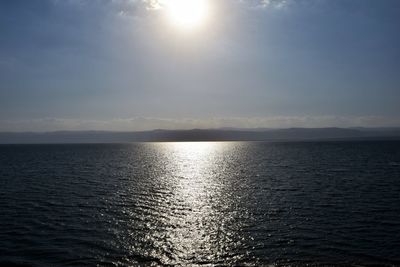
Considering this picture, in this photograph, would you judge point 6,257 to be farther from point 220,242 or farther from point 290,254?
point 290,254

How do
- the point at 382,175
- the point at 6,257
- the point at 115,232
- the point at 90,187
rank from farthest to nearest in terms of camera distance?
the point at 382,175 < the point at 90,187 < the point at 115,232 < the point at 6,257

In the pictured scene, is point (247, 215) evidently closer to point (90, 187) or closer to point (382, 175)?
point (90, 187)

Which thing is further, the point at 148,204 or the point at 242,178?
the point at 242,178

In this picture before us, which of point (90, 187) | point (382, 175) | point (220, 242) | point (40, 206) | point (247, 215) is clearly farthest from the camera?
point (382, 175)

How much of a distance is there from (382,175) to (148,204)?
55170 mm

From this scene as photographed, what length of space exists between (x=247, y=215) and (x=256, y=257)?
1378 cm

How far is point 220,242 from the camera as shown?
31656mm

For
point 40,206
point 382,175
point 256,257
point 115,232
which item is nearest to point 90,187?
point 40,206

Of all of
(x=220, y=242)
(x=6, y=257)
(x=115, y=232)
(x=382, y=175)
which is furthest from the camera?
(x=382, y=175)

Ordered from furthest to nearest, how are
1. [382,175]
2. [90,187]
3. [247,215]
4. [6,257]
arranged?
[382,175]
[90,187]
[247,215]
[6,257]

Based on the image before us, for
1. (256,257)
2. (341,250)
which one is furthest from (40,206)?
(341,250)

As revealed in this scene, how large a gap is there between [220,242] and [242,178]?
157 feet

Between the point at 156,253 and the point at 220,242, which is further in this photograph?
the point at 220,242

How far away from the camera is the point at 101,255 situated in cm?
2872
